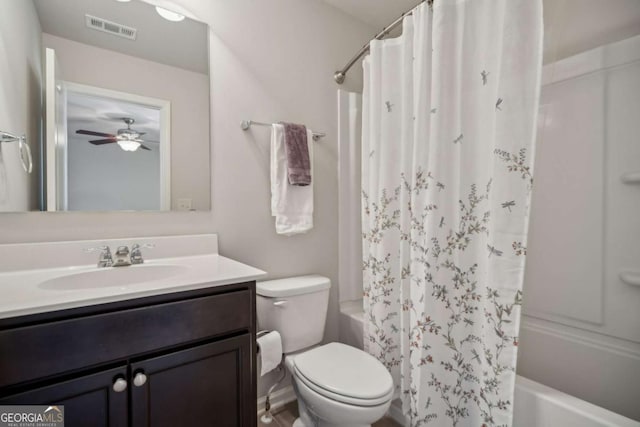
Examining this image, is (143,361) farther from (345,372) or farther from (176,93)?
(176,93)

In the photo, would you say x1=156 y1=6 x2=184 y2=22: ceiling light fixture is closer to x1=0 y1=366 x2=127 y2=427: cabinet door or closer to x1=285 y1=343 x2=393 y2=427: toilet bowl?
x1=0 y1=366 x2=127 y2=427: cabinet door

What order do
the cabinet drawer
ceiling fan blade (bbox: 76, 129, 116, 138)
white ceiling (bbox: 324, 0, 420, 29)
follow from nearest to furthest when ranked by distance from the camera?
the cabinet drawer
ceiling fan blade (bbox: 76, 129, 116, 138)
white ceiling (bbox: 324, 0, 420, 29)

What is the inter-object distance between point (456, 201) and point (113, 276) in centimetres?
139

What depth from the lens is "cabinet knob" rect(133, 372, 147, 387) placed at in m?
0.83

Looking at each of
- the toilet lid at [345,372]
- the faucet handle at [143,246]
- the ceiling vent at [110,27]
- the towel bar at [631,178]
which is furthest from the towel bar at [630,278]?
the ceiling vent at [110,27]

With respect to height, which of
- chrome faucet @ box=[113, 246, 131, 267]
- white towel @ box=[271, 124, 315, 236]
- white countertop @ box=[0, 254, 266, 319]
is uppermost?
white towel @ box=[271, 124, 315, 236]

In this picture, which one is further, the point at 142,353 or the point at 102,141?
the point at 102,141

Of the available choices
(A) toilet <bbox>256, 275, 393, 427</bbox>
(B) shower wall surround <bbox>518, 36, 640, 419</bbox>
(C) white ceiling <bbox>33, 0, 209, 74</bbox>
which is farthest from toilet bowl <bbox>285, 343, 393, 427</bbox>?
A: (C) white ceiling <bbox>33, 0, 209, 74</bbox>

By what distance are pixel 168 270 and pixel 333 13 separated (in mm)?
1854

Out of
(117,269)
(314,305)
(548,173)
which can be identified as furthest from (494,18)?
(117,269)

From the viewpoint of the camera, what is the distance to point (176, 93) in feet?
4.54

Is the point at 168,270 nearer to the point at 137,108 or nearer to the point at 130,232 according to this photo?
the point at 130,232

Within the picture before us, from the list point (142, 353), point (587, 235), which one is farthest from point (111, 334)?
point (587, 235)

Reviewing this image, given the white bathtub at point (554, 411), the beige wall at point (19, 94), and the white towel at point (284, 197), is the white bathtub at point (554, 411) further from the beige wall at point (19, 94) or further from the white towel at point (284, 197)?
the beige wall at point (19, 94)
